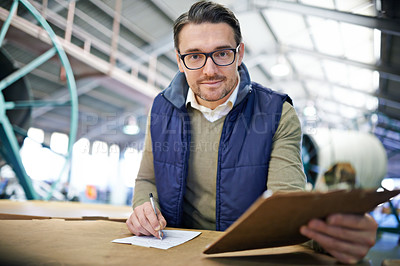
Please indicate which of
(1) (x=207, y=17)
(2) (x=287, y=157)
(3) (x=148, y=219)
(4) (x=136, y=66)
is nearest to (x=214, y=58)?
(1) (x=207, y=17)

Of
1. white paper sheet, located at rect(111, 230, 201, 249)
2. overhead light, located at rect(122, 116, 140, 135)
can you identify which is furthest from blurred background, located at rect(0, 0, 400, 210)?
overhead light, located at rect(122, 116, 140, 135)

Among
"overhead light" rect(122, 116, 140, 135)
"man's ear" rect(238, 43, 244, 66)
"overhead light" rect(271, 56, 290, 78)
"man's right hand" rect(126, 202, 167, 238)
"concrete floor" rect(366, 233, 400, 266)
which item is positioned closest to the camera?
"concrete floor" rect(366, 233, 400, 266)

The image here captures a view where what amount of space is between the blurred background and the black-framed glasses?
0.71 ft

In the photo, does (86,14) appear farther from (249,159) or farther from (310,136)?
(310,136)

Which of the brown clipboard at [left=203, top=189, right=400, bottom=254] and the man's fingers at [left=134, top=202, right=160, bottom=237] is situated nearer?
the brown clipboard at [left=203, top=189, right=400, bottom=254]

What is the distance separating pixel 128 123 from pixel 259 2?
4.11m

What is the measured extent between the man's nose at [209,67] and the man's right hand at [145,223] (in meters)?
0.43

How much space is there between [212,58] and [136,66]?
11.8ft

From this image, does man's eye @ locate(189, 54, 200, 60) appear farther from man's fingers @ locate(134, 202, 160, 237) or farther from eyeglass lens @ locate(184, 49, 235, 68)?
man's fingers @ locate(134, 202, 160, 237)

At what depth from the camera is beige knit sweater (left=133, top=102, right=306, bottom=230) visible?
2.56 feet

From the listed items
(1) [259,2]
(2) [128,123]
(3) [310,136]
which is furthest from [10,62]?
(2) [128,123]

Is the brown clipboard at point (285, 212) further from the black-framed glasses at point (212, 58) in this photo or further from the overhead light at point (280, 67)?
the overhead light at point (280, 67)

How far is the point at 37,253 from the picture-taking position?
0.38 metres

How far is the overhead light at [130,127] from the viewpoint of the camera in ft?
19.2
